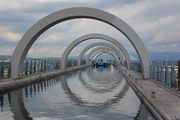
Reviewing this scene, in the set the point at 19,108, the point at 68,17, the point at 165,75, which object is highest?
the point at 68,17

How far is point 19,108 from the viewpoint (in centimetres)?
926

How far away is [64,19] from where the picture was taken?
65.3ft

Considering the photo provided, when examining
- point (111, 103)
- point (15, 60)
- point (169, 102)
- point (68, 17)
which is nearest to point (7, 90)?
point (15, 60)

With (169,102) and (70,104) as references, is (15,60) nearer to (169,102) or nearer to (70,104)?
(70,104)

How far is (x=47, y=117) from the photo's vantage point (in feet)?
25.3

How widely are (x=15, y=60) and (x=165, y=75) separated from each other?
12.0m

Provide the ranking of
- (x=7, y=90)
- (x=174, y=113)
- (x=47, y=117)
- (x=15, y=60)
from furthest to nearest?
1. (x=15, y=60)
2. (x=7, y=90)
3. (x=47, y=117)
4. (x=174, y=113)

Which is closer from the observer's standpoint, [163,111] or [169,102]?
[163,111]

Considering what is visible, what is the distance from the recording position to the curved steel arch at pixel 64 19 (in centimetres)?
1884

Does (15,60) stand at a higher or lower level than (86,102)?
higher

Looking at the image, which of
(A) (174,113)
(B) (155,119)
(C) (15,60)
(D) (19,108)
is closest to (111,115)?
(B) (155,119)

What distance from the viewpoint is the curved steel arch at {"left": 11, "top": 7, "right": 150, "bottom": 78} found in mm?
18844

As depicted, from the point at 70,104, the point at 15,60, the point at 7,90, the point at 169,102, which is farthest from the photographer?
the point at 15,60

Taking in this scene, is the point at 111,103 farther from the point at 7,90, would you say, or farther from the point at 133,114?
the point at 7,90
